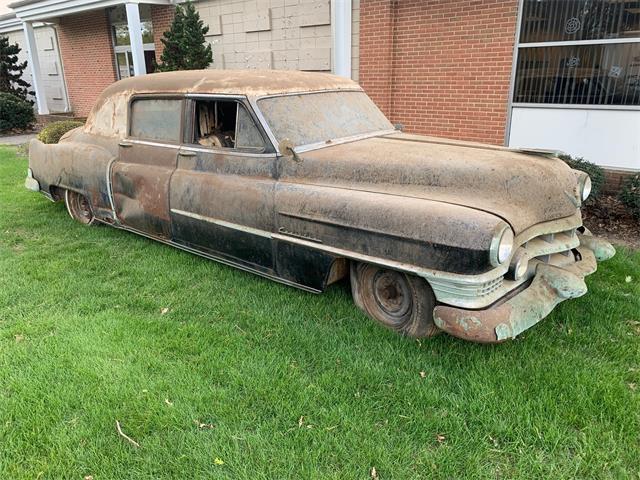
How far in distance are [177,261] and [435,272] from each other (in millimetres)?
2876

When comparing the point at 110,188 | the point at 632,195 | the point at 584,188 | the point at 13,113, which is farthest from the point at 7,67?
the point at 584,188

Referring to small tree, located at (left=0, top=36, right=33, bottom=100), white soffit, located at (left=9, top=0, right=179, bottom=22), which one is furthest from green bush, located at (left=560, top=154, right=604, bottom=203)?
small tree, located at (left=0, top=36, right=33, bottom=100)

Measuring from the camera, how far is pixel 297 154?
12.9 ft

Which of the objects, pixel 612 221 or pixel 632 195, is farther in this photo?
pixel 612 221

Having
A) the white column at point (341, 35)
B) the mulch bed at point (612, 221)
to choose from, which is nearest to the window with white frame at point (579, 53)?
the mulch bed at point (612, 221)

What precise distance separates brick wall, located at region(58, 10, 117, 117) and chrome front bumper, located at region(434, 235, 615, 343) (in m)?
15.6

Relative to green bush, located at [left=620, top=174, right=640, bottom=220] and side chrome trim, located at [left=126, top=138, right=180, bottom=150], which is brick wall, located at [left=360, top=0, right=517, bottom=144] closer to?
green bush, located at [left=620, top=174, right=640, bottom=220]

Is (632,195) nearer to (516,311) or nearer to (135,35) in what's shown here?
(516,311)

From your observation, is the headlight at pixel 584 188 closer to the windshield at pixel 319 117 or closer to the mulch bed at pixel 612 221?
the windshield at pixel 319 117

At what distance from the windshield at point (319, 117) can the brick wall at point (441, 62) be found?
11.7 ft

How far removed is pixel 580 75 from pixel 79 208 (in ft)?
22.7

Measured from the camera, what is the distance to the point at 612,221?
6129mm

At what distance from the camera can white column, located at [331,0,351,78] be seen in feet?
28.9

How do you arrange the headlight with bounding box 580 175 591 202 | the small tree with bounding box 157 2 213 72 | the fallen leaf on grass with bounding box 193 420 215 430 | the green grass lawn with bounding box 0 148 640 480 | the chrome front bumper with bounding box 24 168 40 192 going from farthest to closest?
the small tree with bounding box 157 2 213 72, the chrome front bumper with bounding box 24 168 40 192, the headlight with bounding box 580 175 591 202, the fallen leaf on grass with bounding box 193 420 215 430, the green grass lawn with bounding box 0 148 640 480
